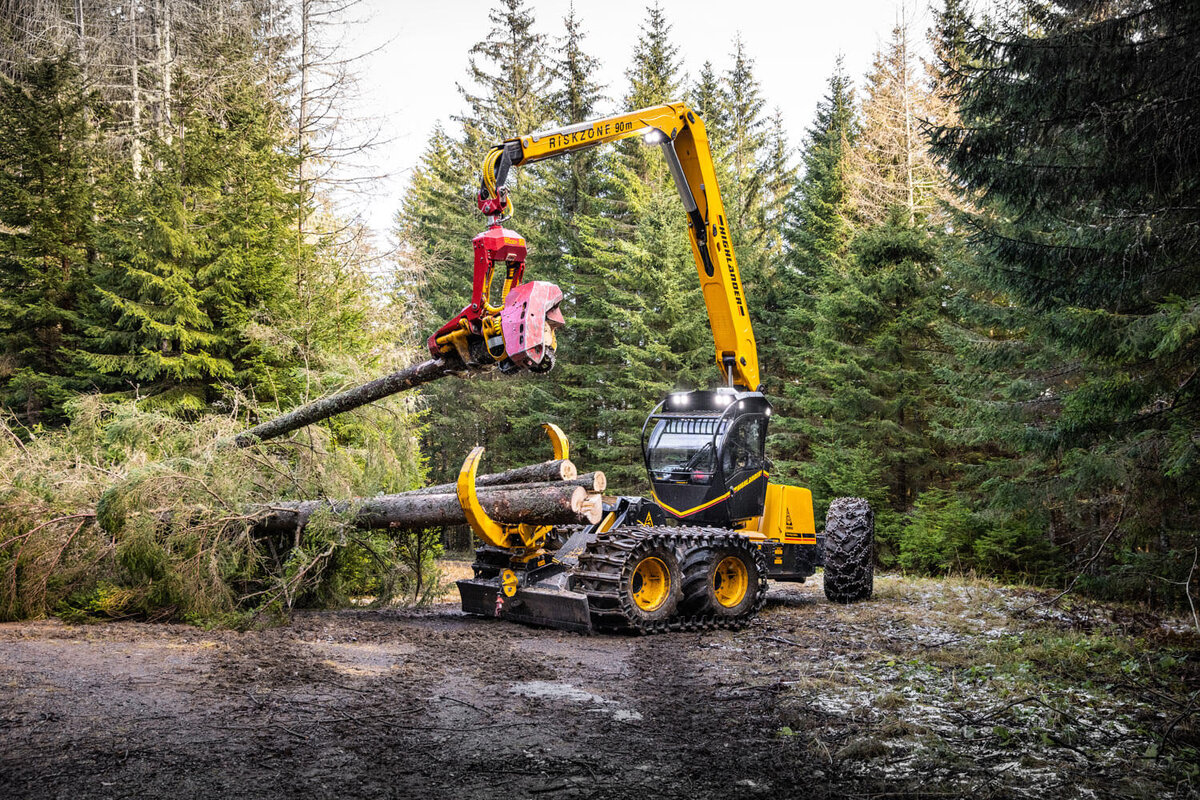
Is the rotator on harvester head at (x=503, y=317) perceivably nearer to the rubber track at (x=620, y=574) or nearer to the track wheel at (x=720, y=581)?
the rubber track at (x=620, y=574)

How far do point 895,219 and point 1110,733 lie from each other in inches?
564

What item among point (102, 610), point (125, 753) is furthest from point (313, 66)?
point (125, 753)

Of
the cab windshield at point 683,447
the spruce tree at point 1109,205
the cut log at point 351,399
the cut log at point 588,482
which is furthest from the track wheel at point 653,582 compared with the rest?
the spruce tree at point 1109,205

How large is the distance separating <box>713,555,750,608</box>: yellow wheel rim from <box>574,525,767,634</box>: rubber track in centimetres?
33

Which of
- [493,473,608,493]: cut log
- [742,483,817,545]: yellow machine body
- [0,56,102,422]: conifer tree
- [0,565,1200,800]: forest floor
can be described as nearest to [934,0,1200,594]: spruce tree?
[0,565,1200,800]: forest floor

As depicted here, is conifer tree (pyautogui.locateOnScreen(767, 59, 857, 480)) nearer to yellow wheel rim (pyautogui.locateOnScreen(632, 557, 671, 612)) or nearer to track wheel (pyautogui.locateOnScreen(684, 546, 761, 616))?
track wheel (pyautogui.locateOnScreen(684, 546, 761, 616))

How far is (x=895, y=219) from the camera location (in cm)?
1708

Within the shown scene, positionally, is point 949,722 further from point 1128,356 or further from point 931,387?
point 931,387

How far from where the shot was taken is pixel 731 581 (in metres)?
8.87

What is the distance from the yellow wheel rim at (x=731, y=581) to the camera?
28.6ft

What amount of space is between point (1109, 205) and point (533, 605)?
6691 mm

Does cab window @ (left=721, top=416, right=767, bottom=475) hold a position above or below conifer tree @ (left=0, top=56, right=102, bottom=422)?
below

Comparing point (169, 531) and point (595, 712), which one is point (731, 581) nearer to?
point (595, 712)

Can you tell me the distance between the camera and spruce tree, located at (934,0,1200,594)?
6.39 meters
